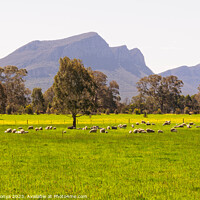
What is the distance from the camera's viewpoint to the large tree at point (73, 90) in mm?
47500

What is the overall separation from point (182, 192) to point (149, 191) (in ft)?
3.96

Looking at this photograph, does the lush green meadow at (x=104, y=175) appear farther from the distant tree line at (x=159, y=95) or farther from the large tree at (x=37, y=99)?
the large tree at (x=37, y=99)

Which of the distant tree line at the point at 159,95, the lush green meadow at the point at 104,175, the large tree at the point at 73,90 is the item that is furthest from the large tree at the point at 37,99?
the lush green meadow at the point at 104,175

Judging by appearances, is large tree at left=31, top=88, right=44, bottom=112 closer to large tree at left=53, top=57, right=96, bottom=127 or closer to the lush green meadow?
large tree at left=53, top=57, right=96, bottom=127

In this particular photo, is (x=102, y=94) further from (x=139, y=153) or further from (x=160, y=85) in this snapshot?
(x=139, y=153)

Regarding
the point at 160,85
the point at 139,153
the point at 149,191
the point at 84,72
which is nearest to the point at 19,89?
the point at 160,85

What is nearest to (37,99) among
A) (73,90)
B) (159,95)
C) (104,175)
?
(159,95)

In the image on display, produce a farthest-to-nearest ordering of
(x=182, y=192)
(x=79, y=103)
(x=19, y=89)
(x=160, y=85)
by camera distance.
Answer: (x=160, y=85), (x=19, y=89), (x=79, y=103), (x=182, y=192)

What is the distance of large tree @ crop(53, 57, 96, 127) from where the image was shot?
47500 mm

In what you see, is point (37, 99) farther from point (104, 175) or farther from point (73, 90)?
point (104, 175)

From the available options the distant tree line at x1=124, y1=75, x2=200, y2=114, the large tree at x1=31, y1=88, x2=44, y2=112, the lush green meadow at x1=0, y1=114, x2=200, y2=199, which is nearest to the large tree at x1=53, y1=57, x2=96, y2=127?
the lush green meadow at x1=0, y1=114, x2=200, y2=199

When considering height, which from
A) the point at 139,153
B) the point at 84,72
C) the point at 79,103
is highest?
the point at 84,72

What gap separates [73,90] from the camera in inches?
1880

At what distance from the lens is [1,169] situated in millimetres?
13672
